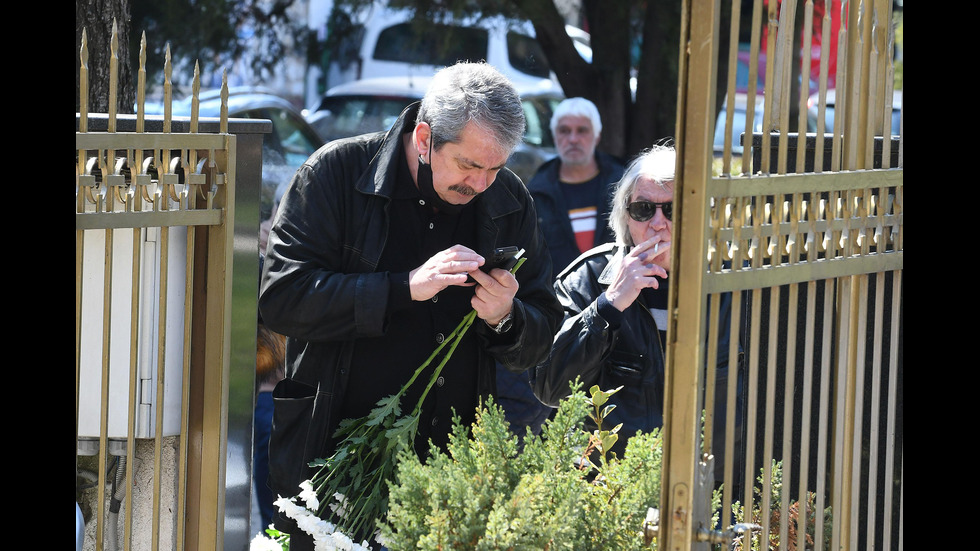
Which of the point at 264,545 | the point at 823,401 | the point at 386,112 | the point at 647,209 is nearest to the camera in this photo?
the point at 823,401

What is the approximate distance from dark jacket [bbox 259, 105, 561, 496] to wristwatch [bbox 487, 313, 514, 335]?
0.02 metres

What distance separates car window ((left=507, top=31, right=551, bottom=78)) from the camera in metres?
10.2

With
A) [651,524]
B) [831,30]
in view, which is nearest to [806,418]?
[651,524]

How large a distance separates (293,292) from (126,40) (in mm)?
1309

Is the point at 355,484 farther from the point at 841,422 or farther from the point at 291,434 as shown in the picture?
the point at 841,422

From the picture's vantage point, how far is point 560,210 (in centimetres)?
550

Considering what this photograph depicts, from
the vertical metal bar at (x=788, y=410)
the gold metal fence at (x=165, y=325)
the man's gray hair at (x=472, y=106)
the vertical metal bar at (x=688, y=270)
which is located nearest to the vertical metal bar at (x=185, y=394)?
the gold metal fence at (x=165, y=325)

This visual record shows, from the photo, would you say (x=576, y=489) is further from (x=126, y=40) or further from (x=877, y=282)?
(x=126, y=40)

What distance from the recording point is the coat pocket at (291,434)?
8.68ft

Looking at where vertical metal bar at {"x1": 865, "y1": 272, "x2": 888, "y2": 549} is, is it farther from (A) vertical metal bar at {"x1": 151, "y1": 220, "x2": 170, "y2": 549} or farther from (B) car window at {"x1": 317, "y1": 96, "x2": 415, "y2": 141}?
(B) car window at {"x1": 317, "y1": 96, "x2": 415, "y2": 141}

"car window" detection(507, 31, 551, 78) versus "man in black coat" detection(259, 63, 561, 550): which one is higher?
"car window" detection(507, 31, 551, 78)

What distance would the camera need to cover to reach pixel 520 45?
1044 centimetres

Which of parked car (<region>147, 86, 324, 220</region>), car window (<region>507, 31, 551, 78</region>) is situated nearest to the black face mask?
parked car (<region>147, 86, 324, 220</region>)

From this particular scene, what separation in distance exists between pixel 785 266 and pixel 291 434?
4.19 ft
